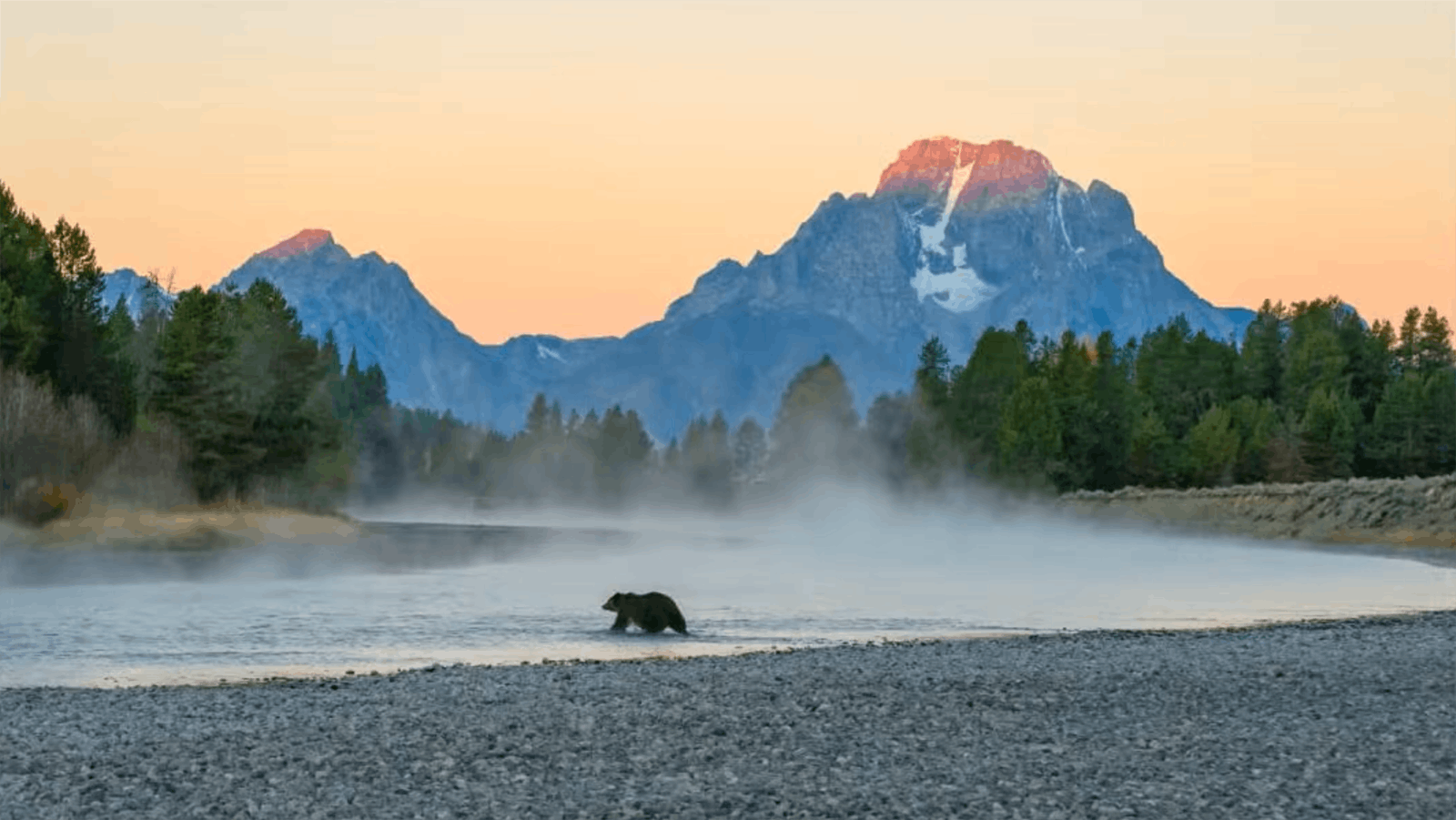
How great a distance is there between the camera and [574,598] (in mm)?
46594

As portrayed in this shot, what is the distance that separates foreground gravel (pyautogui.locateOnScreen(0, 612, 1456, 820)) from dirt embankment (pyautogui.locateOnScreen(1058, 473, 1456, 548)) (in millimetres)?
56487

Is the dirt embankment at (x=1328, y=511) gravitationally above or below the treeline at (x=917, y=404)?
below

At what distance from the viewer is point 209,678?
82.8 feet

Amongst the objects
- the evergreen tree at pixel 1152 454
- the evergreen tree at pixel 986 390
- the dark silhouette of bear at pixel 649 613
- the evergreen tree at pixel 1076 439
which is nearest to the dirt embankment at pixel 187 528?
the dark silhouette of bear at pixel 649 613

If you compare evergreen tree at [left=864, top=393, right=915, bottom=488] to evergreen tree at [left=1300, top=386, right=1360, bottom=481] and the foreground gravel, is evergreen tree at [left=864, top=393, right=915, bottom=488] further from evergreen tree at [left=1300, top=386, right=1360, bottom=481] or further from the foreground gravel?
the foreground gravel

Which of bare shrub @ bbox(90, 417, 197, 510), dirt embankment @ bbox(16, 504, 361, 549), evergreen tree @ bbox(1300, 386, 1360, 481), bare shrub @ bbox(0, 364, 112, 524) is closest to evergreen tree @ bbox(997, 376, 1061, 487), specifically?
evergreen tree @ bbox(1300, 386, 1360, 481)

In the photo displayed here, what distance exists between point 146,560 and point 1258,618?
47875 millimetres

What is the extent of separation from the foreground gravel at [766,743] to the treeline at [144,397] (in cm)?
6499

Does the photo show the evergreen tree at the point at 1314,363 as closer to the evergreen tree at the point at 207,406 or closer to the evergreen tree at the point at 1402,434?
the evergreen tree at the point at 1402,434

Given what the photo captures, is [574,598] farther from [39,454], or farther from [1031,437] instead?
[1031,437]

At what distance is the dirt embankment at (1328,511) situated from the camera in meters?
77.1

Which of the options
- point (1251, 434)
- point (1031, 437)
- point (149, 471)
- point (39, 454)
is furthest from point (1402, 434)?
point (39, 454)

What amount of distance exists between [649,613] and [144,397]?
293 feet

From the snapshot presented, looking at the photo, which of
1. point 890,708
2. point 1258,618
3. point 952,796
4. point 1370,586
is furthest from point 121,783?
point 1370,586
